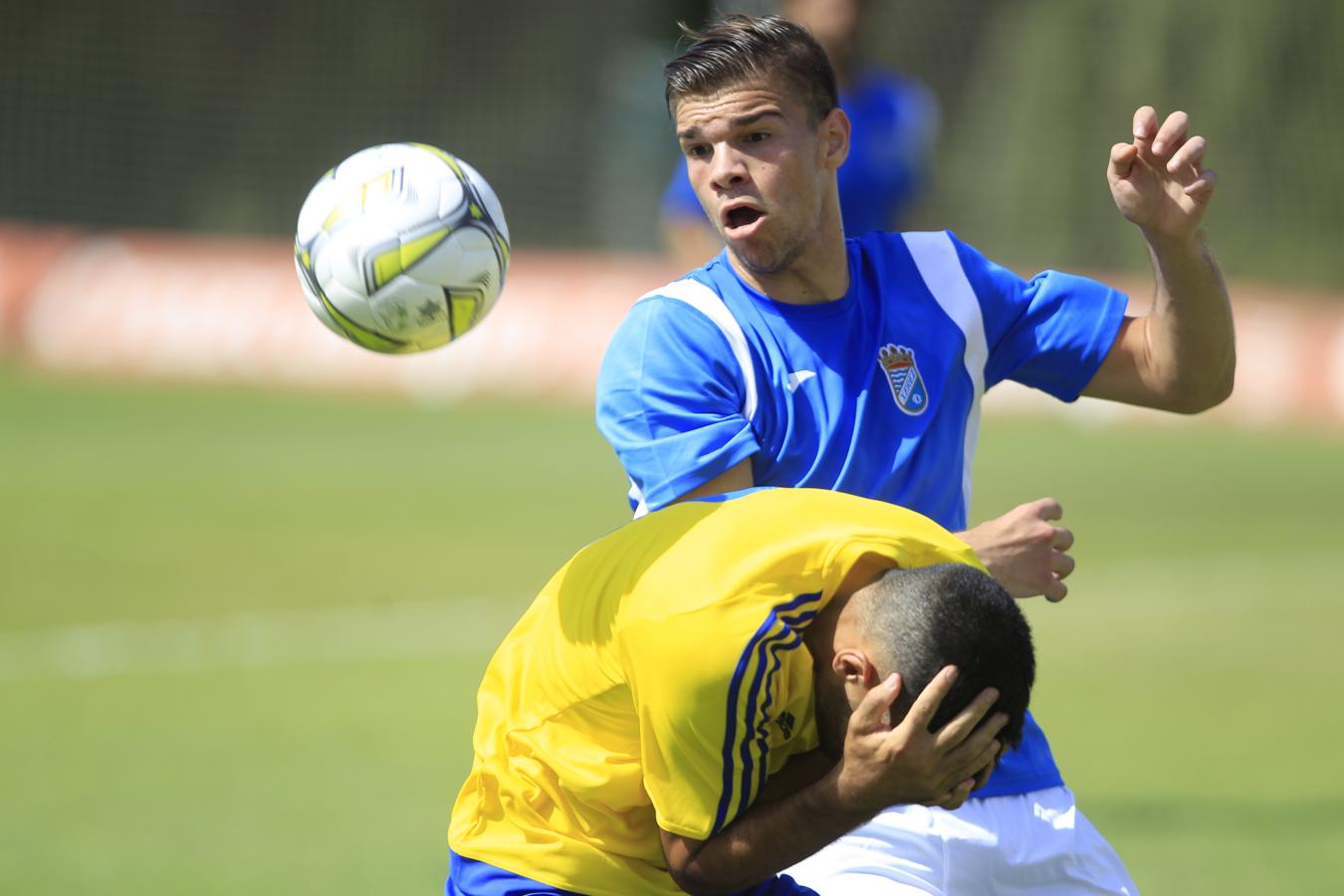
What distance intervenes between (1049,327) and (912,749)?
1709 mm

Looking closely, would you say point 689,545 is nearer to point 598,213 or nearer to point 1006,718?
point 1006,718

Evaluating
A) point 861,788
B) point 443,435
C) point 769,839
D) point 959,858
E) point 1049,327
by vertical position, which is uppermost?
point 1049,327

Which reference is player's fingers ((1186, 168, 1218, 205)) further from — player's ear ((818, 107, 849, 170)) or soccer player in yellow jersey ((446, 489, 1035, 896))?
soccer player in yellow jersey ((446, 489, 1035, 896))

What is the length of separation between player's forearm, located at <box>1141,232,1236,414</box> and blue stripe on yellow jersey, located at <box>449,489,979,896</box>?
3.75ft

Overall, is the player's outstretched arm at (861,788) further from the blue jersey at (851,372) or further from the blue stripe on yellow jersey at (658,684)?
the blue jersey at (851,372)

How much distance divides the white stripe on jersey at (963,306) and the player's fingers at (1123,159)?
0.43m

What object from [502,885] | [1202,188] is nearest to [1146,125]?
[1202,188]

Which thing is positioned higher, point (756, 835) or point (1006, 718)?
point (1006, 718)

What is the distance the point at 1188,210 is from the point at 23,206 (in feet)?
107

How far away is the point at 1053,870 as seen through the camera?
4.05 m

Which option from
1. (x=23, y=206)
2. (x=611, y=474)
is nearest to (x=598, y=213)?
(x=23, y=206)

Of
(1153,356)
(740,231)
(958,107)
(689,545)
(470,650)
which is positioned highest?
(958,107)

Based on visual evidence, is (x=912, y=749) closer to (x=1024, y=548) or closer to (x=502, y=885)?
(x=1024, y=548)

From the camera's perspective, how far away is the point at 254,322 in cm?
2333
